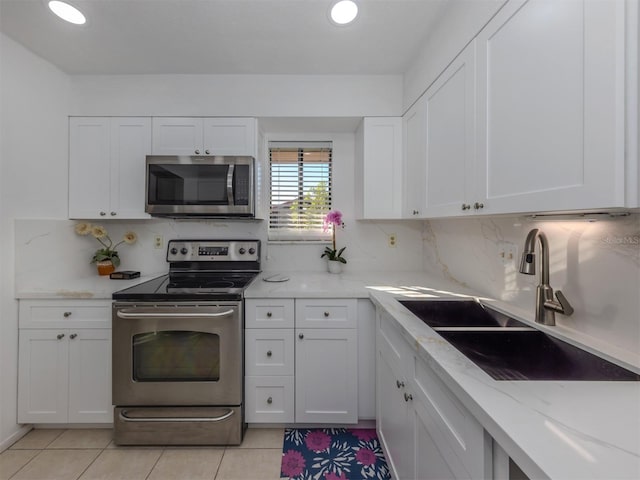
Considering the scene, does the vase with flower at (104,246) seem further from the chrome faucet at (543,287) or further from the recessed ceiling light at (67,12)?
the chrome faucet at (543,287)

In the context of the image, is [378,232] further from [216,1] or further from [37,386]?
[37,386]

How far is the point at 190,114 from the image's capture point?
2072 millimetres

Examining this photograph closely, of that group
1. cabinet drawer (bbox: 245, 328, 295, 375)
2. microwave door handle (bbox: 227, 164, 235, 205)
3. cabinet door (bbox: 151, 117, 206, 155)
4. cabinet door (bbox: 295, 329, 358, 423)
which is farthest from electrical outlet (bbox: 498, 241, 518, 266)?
cabinet door (bbox: 151, 117, 206, 155)

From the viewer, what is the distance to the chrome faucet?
104cm

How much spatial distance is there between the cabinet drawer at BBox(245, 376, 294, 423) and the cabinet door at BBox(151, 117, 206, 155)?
1.69 metres

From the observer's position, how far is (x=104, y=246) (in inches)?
90.6

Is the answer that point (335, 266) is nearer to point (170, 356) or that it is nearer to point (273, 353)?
point (273, 353)

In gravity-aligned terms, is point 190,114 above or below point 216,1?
below

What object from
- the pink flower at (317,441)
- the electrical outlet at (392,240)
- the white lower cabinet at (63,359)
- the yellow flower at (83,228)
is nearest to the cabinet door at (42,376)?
the white lower cabinet at (63,359)

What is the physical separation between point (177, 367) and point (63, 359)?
796 millimetres

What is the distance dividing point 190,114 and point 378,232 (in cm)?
177

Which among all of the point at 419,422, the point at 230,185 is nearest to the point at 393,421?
the point at 419,422

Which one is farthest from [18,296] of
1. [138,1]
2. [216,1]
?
[216,1]

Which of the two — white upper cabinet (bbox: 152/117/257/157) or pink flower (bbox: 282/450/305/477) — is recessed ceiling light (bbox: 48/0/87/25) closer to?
white upper cabinet (bbox: 152/117/257/157)
